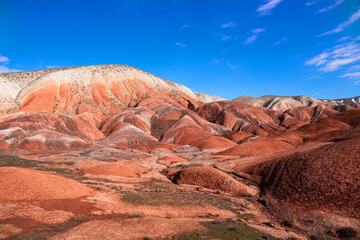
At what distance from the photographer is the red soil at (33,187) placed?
14317 mm

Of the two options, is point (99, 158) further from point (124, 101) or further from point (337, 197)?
point (124, 101)

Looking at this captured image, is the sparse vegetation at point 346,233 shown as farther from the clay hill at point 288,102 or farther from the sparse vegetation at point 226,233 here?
the clay hill at point 288,102

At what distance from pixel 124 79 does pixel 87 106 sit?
75.8 ft

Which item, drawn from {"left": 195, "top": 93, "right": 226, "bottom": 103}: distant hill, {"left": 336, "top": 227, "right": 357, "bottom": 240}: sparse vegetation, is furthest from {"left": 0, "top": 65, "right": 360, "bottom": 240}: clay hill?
{"left": 195, "top": 93, "right": 226, "bottom": 103}: distant hill

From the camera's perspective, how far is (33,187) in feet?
49.9

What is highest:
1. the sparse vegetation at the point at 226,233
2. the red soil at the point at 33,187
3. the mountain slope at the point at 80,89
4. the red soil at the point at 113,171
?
the mountain slope at the point at 80,89

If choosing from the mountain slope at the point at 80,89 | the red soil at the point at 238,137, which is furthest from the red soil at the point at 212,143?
the mountain slope at the point at 80,89

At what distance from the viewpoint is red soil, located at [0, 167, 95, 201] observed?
14.3 metres

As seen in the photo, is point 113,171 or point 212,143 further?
point 212,143

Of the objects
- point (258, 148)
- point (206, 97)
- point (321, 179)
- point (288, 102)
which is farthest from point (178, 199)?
point (288, 102)

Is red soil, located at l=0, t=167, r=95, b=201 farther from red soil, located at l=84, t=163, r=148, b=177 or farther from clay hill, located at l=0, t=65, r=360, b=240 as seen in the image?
red soil, located at l=84, t=163, r=148, b=177

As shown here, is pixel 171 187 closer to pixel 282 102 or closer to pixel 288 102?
pixel 282 102

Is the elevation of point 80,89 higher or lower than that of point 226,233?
higher

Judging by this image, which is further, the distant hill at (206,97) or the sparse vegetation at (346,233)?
the distant hill at (206,97)
